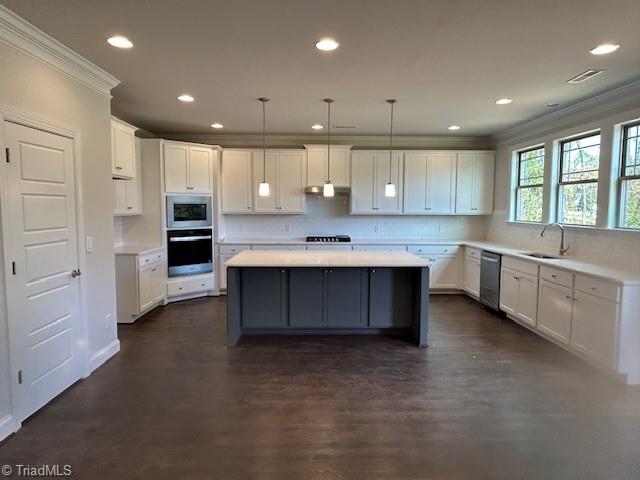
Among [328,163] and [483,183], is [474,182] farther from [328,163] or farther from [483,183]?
[328,163]

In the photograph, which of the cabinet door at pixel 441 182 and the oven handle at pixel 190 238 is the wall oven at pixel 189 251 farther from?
the cabinet door at pixel 441 182

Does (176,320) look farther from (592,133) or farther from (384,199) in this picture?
(592,133)

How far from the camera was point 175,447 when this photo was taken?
2.32m

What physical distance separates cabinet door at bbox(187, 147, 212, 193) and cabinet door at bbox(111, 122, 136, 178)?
106 cm

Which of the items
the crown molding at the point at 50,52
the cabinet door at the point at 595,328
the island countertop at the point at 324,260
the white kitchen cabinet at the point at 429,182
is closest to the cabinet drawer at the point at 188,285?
the island countertop at the point at 324,260

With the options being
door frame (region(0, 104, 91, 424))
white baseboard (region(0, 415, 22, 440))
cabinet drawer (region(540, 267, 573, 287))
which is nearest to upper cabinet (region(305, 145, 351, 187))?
cabinet drawer (region(540, 267, 573, 287))

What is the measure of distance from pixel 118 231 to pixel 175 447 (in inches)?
160

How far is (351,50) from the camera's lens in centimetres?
294

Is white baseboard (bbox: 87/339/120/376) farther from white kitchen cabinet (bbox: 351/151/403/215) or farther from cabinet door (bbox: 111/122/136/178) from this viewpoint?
white kitchen cabinet (bbox: 351/151/403/215)

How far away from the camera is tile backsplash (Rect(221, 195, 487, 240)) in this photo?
6.74 meters

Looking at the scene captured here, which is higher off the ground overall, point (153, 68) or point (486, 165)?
point (153, 68)

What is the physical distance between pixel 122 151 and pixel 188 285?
2.25m

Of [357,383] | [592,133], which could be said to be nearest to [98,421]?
[357,383]

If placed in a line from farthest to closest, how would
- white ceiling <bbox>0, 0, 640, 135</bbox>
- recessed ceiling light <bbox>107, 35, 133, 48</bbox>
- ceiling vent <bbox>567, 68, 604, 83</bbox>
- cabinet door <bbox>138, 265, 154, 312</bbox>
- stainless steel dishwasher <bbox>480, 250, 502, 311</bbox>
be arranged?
1. stainless steel dishwasher <bbox>480, 250, 502, 311</bbox>
2. cabinet door <bbox>138, 265, 154, 312</bbox>
3. ceiling vent <bbox>567, 68, 604, 83</bbox>
4. recessed ceiling light <bbox>107, 35, 133, 48</bbox>
5. white ceiling <bbox>0, 0, 640, 135</bbox>
